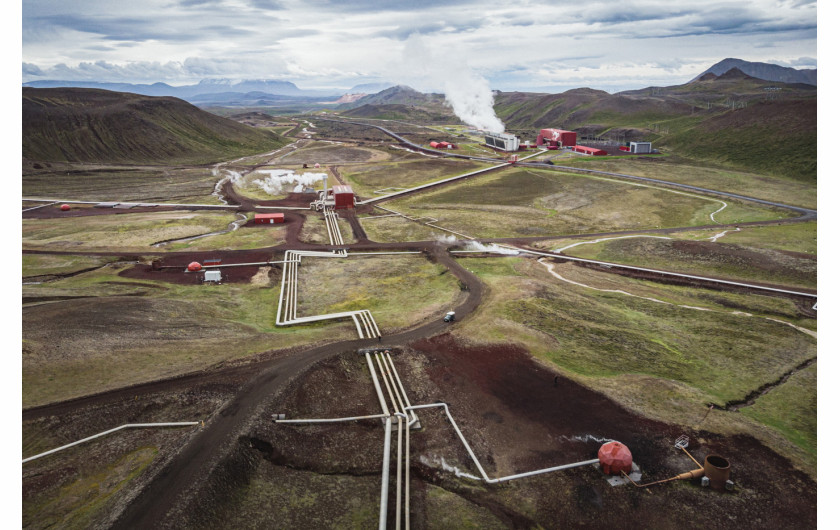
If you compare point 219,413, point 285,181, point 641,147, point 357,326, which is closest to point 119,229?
point 285,181

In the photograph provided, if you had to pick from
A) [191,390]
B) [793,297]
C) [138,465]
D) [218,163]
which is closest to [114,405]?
[191,390]

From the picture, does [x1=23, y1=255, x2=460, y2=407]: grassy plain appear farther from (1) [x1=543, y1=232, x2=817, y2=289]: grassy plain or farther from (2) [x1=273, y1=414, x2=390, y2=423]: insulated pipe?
(1) [x1=543, y1=232, x2=817, y2=289]: grassy plain

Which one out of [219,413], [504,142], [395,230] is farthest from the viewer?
[504,142]

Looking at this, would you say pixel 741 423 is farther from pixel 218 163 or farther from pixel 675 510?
pixel 218 163

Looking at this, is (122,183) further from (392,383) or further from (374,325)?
(392,383)

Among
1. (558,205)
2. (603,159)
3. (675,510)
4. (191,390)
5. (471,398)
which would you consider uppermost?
(603,159)

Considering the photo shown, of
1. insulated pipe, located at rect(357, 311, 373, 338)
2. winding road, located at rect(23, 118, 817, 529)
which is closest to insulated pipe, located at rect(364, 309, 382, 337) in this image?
insulated pipe, located at rect(357, 311, 373, 338)
